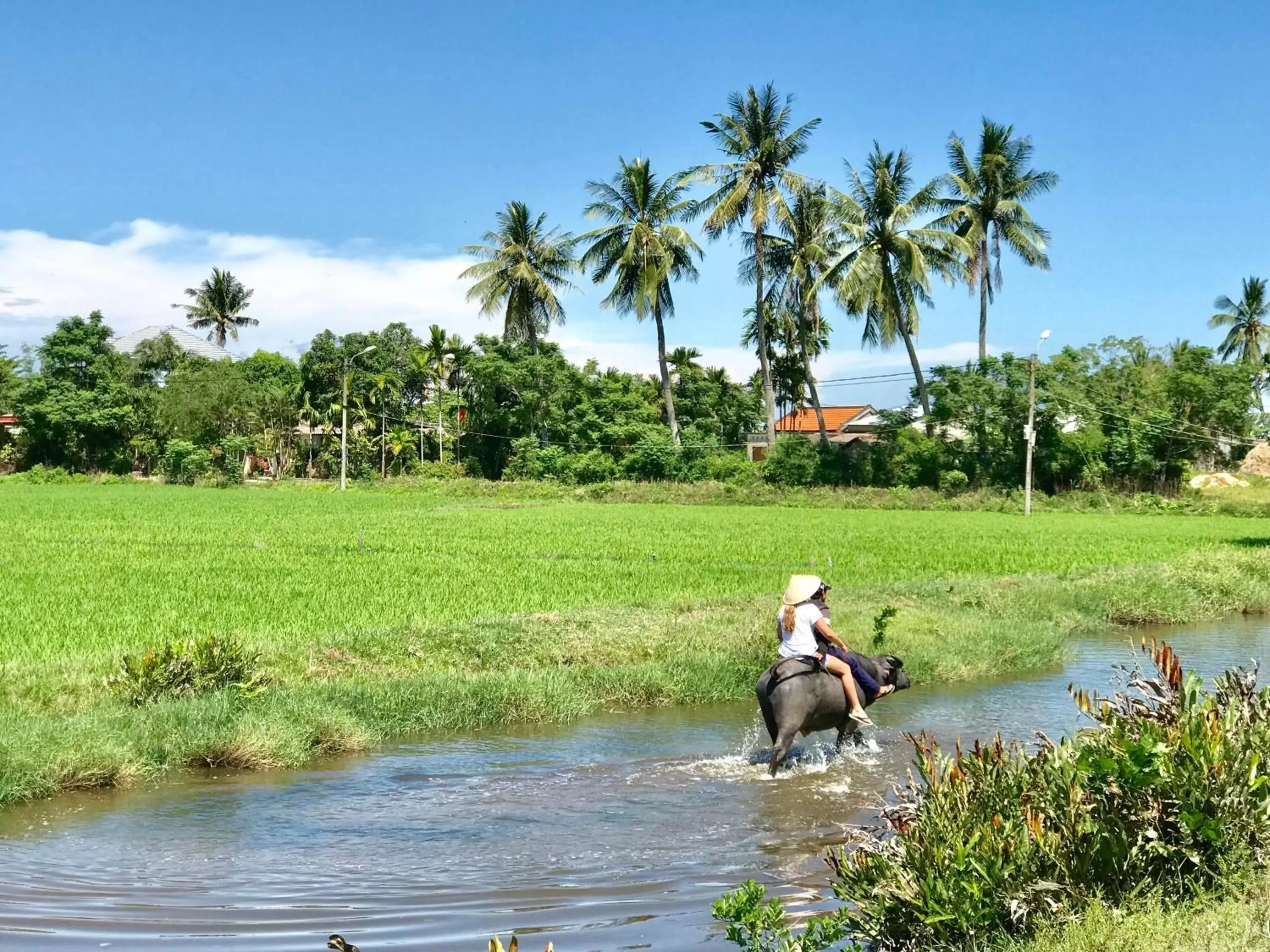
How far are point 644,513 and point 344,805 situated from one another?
31896mm

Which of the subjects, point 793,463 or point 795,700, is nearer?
point 795,700

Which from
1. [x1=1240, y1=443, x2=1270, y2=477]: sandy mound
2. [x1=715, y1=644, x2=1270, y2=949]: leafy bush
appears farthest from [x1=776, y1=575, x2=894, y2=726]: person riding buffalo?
[x1=1240, y1=443, x2=1270, y2=477]: sandy mound

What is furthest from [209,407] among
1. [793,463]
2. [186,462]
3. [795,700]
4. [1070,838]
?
[1070,838]

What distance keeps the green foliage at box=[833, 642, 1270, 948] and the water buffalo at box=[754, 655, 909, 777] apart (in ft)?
11.1

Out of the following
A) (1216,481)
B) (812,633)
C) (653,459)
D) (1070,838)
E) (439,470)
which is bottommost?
(1070,838)

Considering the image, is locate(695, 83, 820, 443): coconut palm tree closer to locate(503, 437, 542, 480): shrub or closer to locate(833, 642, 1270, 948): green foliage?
locate(503, 437, 542, 480): shrub

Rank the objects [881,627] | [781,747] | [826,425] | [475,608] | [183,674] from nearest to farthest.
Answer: [781,747]
[183,674]
[881,627]
[475,608]
[826,425]

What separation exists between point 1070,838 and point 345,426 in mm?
49986

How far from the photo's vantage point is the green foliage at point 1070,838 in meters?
4.20

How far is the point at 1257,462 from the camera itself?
1982 inches

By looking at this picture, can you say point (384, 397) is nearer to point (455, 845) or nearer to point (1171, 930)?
point (455, 845)

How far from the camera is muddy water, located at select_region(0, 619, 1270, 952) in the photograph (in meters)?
5.30

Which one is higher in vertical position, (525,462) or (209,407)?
(209,407)

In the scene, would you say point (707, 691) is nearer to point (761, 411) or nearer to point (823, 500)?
point (823, 500)
